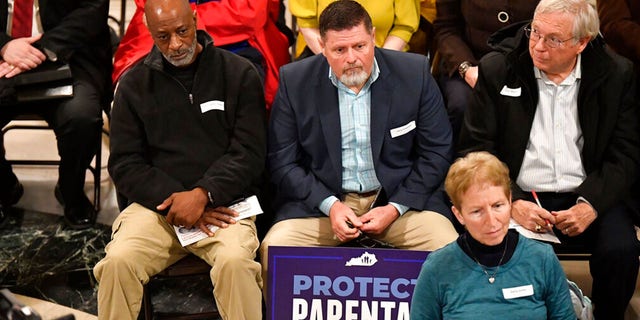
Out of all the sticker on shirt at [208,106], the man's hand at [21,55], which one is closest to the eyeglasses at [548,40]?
the sticker on shirt at [208,106]

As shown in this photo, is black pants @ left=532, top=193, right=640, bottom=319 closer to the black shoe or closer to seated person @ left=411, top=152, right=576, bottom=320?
seated person @ left=411, top=152, right=576, bottom=320

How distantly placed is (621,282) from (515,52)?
1005 millimetres

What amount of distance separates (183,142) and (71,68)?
1033 millimetres

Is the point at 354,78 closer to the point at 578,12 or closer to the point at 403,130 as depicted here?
the point at 403,130

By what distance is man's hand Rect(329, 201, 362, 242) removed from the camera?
3518 mm

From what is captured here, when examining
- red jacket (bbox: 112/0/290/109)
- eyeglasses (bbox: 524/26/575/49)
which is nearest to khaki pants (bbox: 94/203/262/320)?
red jacket (bbox: 112/0/290/109)

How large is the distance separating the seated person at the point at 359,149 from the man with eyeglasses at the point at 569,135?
0.23 meters

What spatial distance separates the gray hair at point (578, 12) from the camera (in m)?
3.44

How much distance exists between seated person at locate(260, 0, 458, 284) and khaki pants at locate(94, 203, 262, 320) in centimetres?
18

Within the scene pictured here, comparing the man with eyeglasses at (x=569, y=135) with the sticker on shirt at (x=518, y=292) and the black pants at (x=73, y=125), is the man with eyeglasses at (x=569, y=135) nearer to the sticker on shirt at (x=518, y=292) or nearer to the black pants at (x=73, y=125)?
the sticker on shirt at (x=518, y=292)

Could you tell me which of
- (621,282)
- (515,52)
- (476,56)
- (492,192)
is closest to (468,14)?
(476,56)

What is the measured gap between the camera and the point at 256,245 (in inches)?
140

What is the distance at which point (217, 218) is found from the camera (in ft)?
11.9

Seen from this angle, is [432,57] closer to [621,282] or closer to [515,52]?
[515,52]
